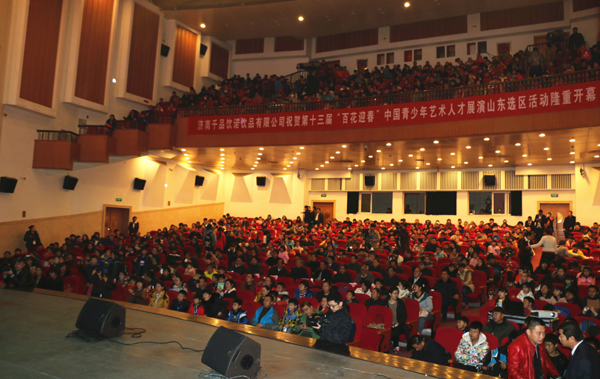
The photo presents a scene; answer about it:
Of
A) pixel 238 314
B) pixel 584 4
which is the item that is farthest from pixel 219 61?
pixel 238 314

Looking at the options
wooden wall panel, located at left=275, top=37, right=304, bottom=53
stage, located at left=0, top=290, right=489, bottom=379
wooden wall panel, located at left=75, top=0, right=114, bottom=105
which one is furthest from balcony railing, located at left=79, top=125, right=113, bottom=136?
wooden wall panel, located at left=275, top=37, right=304, bottom=53

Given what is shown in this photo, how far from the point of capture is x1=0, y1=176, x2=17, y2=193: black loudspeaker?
40.7 feet

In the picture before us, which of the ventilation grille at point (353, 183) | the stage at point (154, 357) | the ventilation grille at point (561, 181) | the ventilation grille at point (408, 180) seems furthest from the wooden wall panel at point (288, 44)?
the stage at point (154, 357)

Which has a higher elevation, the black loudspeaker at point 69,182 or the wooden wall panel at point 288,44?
the wooden wall panel at point 288,44

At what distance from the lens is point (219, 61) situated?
21.8 m

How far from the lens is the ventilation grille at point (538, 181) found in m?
16.8

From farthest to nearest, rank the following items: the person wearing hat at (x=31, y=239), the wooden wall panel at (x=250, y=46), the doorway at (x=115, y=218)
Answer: the wooden wall panel at (x=250, y=46)
the doorway at (x=115, y=218)
the person wearing hat at (x=31, y=239)

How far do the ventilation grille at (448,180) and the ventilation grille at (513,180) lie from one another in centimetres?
195

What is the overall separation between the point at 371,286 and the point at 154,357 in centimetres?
482

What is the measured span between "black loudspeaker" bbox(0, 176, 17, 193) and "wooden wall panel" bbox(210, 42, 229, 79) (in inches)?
434

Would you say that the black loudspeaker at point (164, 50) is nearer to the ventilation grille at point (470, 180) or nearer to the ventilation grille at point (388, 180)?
the ventilation grille at point (388, 180)

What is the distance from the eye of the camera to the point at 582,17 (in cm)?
1614

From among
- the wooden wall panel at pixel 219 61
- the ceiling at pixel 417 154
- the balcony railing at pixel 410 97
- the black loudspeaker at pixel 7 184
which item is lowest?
the black loudspeaker at pixel 7 184

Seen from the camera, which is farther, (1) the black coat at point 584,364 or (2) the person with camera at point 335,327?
(2) the person with camera at point 335,327
